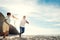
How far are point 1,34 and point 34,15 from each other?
1.97 ft

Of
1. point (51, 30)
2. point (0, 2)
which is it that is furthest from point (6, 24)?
point (51, 30)

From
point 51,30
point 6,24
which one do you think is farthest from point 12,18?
point 51,30

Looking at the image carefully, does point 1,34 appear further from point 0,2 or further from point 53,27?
point 53,27

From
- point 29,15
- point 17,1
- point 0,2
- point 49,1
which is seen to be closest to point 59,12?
point 49,1

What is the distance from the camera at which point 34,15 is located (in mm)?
3346

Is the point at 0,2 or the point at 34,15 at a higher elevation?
the point at 0,2

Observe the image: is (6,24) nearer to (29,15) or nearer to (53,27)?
(29,15)

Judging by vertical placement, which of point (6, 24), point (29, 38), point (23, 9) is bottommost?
point (29, 38)

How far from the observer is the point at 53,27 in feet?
11.0

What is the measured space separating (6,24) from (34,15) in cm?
47

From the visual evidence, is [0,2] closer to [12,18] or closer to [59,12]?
[12,18]

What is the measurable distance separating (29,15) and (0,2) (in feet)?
1.63

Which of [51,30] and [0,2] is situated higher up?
[0,2]

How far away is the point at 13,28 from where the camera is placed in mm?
3234
